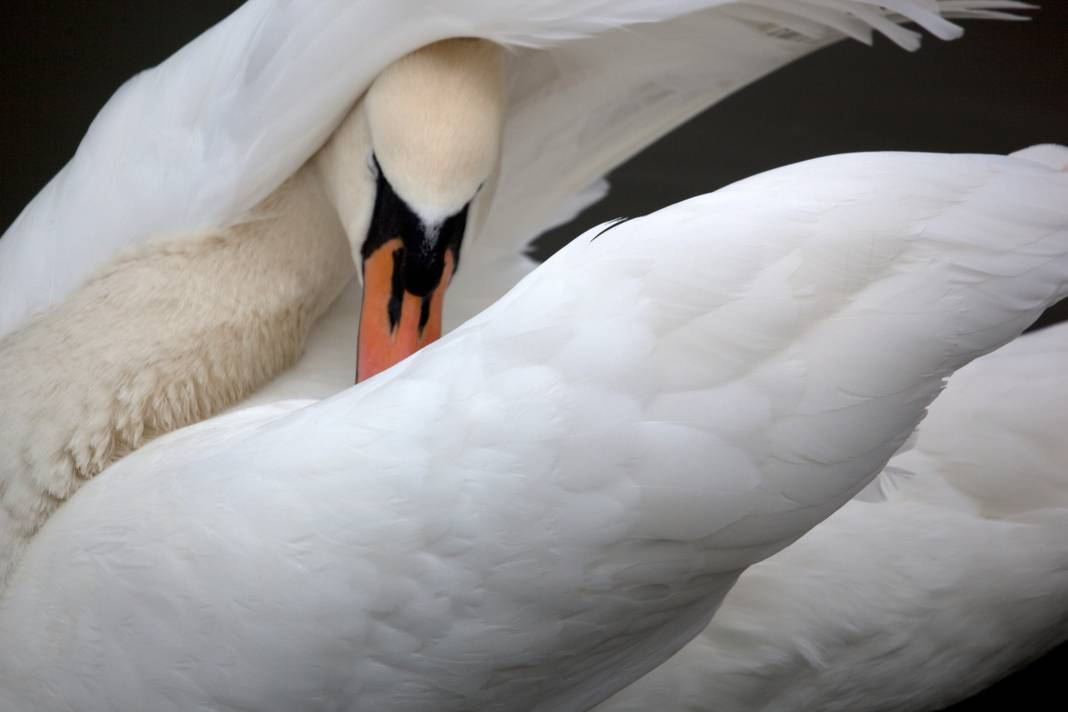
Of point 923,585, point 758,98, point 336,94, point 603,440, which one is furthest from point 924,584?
point 758,98

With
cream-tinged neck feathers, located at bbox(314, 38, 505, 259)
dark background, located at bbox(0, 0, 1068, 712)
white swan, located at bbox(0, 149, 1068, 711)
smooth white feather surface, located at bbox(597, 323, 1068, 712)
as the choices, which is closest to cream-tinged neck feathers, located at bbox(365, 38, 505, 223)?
cream-tinged neck feathers, located at bbox(314, 38, 505, 259)

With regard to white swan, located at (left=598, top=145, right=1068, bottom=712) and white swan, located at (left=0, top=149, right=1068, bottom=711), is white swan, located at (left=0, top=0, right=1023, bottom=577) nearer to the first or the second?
white swan, located at (left=0, top=149, right=1068, bottom=711)

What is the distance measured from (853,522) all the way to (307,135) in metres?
0.73

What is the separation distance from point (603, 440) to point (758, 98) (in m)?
2.33

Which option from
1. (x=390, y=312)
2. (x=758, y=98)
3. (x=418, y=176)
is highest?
(x=418, y=176)

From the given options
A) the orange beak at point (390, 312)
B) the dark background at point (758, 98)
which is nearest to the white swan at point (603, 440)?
the orange beak at point (390, 312)

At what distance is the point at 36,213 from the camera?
1669mm

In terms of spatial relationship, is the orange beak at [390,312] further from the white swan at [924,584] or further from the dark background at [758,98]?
the dark background at [758,98]

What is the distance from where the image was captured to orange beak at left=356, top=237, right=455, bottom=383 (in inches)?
57.7

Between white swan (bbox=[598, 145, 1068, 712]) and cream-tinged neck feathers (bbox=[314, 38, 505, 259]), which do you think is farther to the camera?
white swan (bbox=[598, 145, 1068, 712])

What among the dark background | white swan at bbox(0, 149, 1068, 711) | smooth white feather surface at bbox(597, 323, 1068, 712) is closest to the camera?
white swan at bbox(0, 149, 1068, 711)

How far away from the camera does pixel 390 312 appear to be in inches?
58.1

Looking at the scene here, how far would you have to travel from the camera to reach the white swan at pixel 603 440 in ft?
3.59

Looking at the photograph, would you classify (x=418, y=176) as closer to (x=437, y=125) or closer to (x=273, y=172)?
(x=437, y=125)
